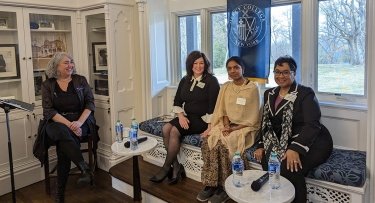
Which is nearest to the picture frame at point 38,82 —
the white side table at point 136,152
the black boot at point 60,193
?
the black boot at point 60,193

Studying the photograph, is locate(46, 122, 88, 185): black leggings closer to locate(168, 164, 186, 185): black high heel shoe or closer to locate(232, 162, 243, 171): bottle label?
locate(168, 164, 186, 185): black high heel shoe

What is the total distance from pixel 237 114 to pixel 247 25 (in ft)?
2.95

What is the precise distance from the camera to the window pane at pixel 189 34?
3.85 m

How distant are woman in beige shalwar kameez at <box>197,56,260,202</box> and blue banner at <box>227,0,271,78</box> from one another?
345mm

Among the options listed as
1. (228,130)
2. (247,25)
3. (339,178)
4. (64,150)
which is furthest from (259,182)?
(64,150)

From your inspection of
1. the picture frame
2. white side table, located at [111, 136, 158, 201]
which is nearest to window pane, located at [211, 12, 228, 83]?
white side table, located at [111, 136, 158, 201]

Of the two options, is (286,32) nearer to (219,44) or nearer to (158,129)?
(219,44)

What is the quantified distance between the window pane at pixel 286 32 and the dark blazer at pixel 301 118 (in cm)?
55

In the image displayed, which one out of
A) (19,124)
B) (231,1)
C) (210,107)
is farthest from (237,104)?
(19,124)

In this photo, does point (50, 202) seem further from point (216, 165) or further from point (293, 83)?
point (293, 83)

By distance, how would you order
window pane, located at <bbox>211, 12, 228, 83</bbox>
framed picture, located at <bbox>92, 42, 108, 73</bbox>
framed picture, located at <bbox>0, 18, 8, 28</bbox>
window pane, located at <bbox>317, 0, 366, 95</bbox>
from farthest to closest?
framed picture, located at <bbox>92, 42, 108, 73</bbox>, window pane, located at <bbox>211, 12, 228, 83</bbox>, framed picture, located at <bbox>0, 18, 8, 28</bbox>, window pane, located at <bbox>317, 0, 366, 95</bbox>

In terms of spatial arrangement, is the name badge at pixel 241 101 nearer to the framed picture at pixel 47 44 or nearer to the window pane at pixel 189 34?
the window pane at pixel 189 34

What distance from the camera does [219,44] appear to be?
145 inches

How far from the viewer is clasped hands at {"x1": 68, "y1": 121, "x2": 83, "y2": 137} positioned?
128 inches
